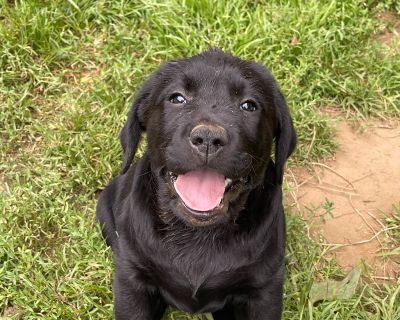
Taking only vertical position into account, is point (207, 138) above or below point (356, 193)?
above

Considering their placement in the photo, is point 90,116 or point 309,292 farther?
point 90,116

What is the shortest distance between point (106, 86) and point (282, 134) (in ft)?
5.40

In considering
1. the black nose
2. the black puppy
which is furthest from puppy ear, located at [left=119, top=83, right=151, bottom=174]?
the black nose

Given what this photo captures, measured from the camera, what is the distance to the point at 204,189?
2.50m

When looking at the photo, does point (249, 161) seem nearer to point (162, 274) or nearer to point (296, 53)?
point (162, 274)

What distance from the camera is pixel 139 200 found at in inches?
111

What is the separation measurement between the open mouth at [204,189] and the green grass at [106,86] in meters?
0.92

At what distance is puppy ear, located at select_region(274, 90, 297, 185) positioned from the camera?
8.99ft

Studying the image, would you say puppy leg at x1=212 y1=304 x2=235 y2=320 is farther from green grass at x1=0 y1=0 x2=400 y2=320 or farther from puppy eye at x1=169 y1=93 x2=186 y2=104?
puppy eye at x1=169 y1=93 x2=186 y2=104

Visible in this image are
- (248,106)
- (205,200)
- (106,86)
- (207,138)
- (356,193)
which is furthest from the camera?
(106,86)

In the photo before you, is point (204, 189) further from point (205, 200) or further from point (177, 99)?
point (177, 99)

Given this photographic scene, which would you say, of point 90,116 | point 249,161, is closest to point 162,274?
point 249,161

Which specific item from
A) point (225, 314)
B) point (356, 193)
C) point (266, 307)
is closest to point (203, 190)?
point (266, 307)

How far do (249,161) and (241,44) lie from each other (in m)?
1.91
